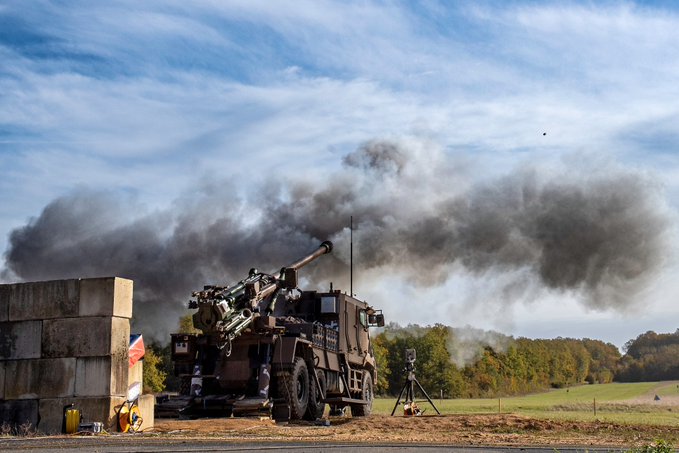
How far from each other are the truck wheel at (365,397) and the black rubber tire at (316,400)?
3.54 meters

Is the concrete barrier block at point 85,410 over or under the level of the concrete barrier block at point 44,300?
under

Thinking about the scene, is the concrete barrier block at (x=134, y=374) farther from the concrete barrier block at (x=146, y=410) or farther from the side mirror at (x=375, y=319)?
the side mirror at (x=375, y=319)

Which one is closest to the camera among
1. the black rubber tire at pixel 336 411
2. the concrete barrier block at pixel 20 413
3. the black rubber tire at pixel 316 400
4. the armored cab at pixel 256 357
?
the concrete barrier block at pixel 20 413

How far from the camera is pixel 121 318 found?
2120 cm

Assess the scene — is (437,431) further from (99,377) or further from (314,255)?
(314,255)

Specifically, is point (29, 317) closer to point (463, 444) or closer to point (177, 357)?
point (177, 357)

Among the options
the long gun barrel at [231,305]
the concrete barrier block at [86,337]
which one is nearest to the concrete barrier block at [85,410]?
the concrete barrier block at [86,337]

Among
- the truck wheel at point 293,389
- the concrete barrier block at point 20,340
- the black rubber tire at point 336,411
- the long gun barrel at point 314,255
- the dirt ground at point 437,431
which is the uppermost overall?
the long gun barrel at point 314,255

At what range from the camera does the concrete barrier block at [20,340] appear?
21.4m

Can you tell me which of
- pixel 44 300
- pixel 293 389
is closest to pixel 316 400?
pixel 293 389

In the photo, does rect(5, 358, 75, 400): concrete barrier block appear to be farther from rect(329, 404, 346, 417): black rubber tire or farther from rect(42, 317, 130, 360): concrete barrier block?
rect(329, 404, 346, 417): black rubber tire

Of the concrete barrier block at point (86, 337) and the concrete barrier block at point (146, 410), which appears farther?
the concrete barrier block at point (146, 410)

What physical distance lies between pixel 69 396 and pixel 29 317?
2.01 meters

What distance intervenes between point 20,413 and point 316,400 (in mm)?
8144
